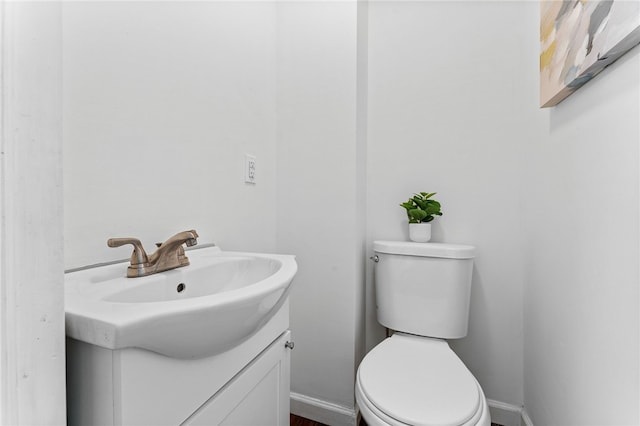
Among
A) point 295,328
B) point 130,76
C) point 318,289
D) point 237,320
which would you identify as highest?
point 130,76

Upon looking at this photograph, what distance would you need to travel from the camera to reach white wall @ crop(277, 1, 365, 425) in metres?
1.29

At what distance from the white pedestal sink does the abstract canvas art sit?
81 cm

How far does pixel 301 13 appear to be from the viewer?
137 centimetres

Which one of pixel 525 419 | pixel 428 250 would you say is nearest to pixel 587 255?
pixel 428 250

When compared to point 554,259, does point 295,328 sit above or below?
below

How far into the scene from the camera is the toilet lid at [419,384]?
0.78 meters

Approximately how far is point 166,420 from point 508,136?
1.45m

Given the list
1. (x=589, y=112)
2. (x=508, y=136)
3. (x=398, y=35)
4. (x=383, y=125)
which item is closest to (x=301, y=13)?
(x=398, y=35)

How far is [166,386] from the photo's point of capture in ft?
1.59

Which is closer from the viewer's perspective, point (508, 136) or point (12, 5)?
point (12, 5)

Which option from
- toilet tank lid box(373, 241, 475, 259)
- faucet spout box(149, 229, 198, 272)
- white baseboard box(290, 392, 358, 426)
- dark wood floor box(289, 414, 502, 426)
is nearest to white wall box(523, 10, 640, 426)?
toilet tank lid box(373, 241, 475, 259)

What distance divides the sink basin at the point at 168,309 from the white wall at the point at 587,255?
2.31 feet

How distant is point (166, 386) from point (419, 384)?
716 mm

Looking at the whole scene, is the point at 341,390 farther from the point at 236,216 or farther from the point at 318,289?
the point at 236,216
